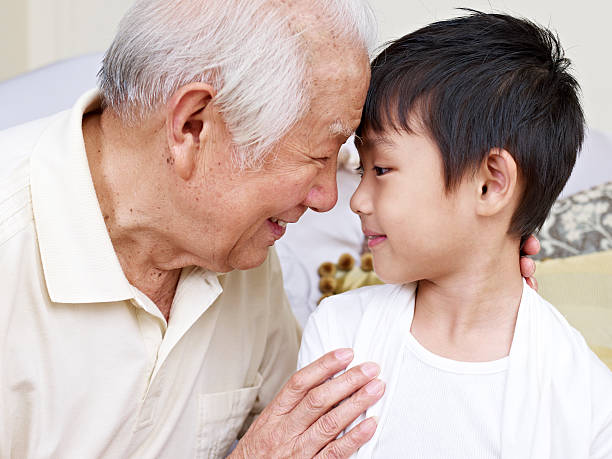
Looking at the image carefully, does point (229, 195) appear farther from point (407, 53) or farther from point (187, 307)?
point (407, 53)

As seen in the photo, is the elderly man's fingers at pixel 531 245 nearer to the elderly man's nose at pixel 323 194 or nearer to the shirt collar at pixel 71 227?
the elderly man's nose at pixel 323 194

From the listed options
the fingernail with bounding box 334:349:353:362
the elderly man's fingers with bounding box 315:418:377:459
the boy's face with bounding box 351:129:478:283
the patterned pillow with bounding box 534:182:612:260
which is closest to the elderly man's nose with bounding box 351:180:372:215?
the boy's face with bounding box 351:129:478:283

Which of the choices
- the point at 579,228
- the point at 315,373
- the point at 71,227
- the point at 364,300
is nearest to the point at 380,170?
the point at 364,300

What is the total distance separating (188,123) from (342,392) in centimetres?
55

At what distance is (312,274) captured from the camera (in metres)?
2.27

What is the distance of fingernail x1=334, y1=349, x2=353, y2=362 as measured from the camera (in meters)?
1.33

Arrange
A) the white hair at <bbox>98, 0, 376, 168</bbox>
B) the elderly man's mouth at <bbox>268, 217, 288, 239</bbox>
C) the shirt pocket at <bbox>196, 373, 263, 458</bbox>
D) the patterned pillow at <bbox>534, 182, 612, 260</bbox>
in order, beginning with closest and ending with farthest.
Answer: the white hair at <bbox>98, 0, 376, 168</bbox>
the elderly man's mouth at <bbox>268, 217, 288, 239</bbox>
the shirt pocket at <bbox>196, 373, 263, 458</bbox>
the patterned pillow at <bbox>534, 182, 612, 260</bbox>

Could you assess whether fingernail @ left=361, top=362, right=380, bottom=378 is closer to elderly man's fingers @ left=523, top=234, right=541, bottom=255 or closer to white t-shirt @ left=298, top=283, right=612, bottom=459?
white t-shirt @ left=298, top=283, right=612, bottom=459

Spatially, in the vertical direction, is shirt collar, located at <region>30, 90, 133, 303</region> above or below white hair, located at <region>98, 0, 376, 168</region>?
below

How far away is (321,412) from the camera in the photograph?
133 centimetres

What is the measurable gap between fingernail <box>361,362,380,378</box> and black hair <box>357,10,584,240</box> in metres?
0.35

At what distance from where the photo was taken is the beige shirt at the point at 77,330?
124 cm

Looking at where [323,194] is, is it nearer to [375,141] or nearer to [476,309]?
[375,141]

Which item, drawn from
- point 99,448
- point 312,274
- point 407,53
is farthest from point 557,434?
point 312,274
